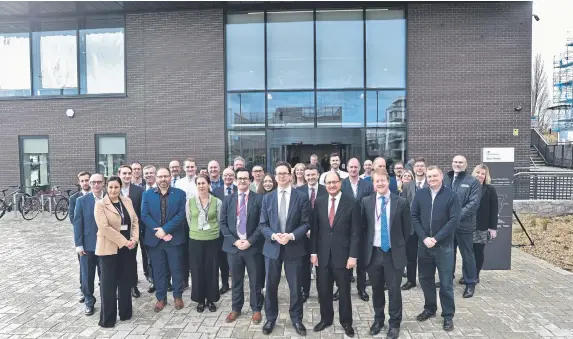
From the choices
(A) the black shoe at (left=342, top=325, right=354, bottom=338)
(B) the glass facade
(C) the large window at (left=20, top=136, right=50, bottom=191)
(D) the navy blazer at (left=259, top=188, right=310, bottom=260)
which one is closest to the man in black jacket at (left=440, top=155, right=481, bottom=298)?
(A) the black shoe at (left=342, top=325, right=354, bottom=338)

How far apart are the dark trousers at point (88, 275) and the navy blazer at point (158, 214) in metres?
0.71

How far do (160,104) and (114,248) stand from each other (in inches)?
347

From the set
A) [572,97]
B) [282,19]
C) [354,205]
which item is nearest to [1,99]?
[282,19]

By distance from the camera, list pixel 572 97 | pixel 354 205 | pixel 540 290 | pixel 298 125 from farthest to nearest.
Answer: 1. pixel 572 97
2. pixel 298 125
3. pixel 540 290
4. pixel 354 205

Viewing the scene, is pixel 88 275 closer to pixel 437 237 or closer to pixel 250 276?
pixel 250 276

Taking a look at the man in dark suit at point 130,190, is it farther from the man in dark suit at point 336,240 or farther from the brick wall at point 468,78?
the brick wall at point 468,78

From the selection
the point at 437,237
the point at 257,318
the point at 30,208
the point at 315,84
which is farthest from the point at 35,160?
the point at 437,237

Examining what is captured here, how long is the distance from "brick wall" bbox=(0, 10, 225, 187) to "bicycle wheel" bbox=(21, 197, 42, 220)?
1.01m

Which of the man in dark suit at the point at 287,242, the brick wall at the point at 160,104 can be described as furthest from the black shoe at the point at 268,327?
the brick wall at the point at 160,104

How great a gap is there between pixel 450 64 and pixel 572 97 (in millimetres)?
49399

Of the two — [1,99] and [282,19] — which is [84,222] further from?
[1,99]

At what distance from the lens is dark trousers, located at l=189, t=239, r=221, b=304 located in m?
5.01

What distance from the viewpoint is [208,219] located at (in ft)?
16.3

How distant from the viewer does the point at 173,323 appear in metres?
4.64
